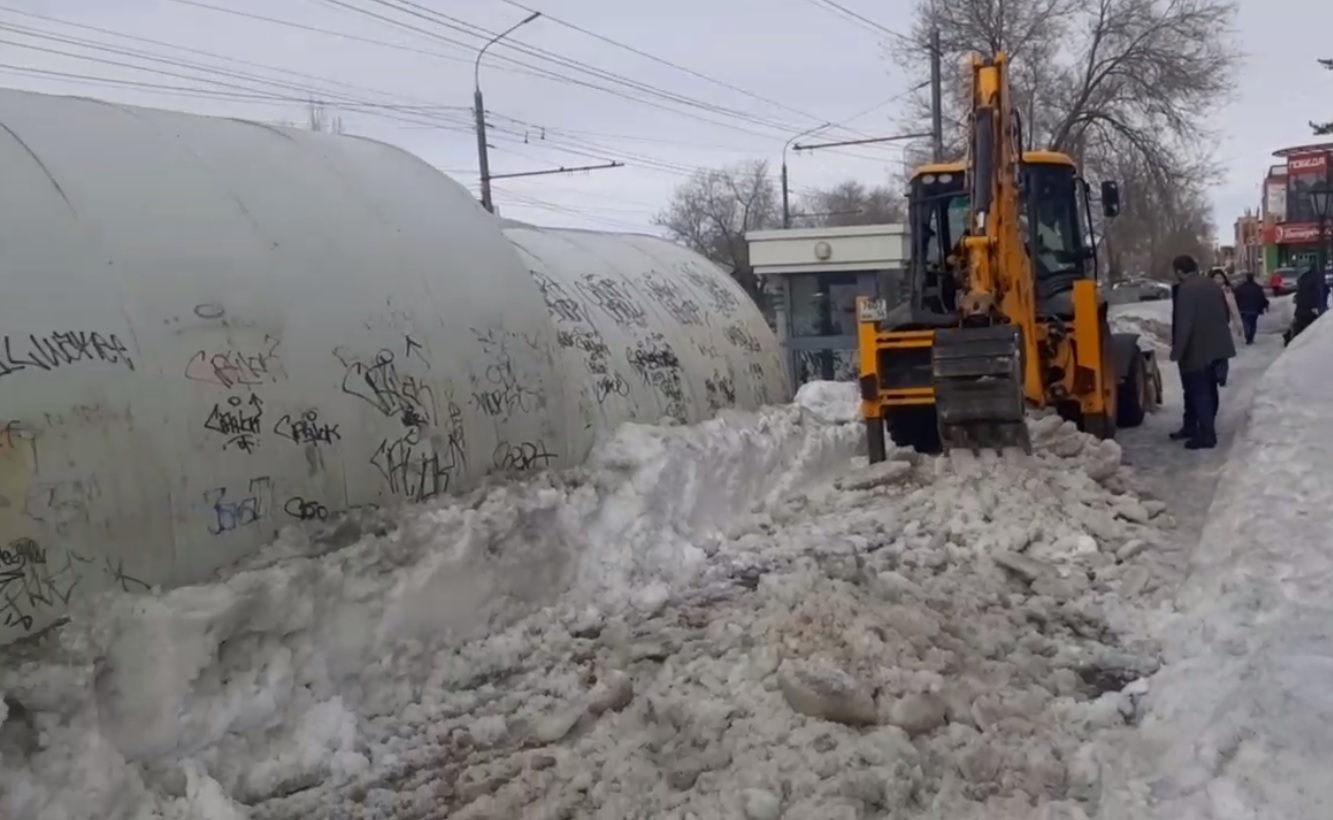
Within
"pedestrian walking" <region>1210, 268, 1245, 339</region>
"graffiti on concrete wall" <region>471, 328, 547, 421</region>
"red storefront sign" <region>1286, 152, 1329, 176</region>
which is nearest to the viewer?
"graffiti on concrete wall" <region>471, 328, 547, 421</region>

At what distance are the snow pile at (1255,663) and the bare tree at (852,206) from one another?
54111 millimetres

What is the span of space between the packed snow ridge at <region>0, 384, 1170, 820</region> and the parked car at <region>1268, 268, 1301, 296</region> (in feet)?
122

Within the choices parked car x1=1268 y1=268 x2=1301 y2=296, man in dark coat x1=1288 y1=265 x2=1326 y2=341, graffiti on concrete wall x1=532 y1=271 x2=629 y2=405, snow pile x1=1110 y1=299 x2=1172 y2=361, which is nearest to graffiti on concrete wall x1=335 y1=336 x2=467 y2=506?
graffiti on concrete wall x1=532 y1=271 x2=629 y2=405

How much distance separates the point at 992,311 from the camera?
10438mm

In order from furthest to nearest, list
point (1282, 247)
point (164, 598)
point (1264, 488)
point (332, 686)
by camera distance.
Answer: point (1282, 247) → point (1264, 488) → point (332, 686) → point (164, 598)

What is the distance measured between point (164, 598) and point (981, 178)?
7.81 meters

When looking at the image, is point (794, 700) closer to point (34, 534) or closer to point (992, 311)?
point (34, 534)

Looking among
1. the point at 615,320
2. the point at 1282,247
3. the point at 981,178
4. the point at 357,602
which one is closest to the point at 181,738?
the point at 357,602

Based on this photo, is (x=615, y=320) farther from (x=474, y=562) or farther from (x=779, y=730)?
(x=779, y=730)

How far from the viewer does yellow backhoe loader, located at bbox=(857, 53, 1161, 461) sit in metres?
10.0

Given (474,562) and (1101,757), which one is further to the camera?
(474,562)

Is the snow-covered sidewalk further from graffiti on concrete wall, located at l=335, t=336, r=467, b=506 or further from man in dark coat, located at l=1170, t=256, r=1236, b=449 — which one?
graffiti on concrete wall, located at l=335, t=336, r=467, b=506

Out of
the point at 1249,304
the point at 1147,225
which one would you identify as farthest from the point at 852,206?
the point at 1249,304

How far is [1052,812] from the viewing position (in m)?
4.64
